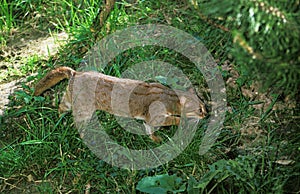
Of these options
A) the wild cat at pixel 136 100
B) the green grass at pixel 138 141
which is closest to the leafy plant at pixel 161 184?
the green grass at pixel 138 141

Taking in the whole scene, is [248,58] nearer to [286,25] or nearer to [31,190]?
[286,25]

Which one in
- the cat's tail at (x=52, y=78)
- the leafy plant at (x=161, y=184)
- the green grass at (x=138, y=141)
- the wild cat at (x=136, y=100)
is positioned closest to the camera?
the green grass at (x=138, y=141)

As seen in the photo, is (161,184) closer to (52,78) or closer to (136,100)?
(136,100)

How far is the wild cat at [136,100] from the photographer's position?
3.43 meters

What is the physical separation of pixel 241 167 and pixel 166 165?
Answer: 0.64 m

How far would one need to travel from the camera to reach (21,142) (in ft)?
11.6

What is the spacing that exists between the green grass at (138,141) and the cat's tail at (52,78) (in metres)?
0.09

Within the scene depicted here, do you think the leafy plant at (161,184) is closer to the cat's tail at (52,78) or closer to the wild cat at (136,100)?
the wild cat at (136,100)

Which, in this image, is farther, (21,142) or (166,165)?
(21,142)

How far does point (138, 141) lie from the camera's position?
11.1 feet

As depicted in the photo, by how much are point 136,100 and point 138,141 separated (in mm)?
296

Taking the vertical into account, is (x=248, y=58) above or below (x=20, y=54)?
above

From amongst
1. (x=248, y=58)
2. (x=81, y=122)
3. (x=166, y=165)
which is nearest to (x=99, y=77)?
(x=81, y=122)

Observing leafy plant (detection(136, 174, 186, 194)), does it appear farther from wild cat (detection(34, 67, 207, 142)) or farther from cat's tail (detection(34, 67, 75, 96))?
cat's tail (detection(34, 67, 75, 96))
